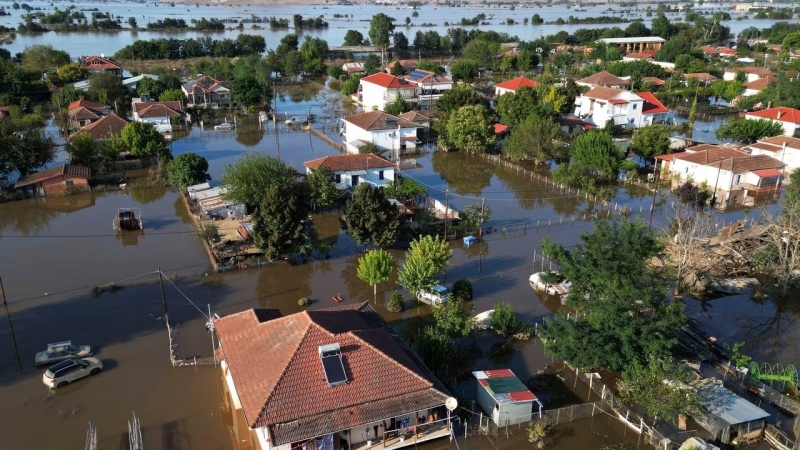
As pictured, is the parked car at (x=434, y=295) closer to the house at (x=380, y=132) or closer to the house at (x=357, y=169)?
the house at (x=357, y=169)

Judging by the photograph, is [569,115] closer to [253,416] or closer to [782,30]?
[253,416]

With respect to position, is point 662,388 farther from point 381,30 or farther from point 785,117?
point 381,30

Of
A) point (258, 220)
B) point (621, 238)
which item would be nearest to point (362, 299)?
point (258, 220)

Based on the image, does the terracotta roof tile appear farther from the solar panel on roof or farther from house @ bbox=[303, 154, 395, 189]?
the solar panel on roof

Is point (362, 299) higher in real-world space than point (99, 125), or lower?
lower

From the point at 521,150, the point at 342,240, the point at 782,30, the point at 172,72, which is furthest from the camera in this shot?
the point at 782,30

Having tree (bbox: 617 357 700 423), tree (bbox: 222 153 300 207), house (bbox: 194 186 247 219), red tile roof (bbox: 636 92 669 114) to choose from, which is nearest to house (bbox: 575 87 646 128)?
red tile roof (bbox: 636 92 669 114)
